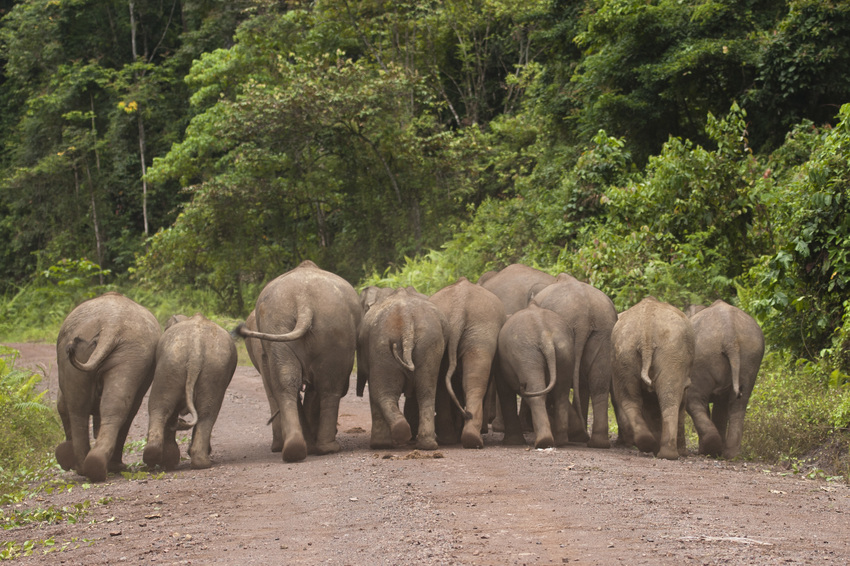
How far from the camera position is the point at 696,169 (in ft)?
41.3

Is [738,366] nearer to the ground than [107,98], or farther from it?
nearer to the ground

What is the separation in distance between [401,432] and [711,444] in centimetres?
261

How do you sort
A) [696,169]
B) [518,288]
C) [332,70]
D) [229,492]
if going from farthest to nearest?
1. [332,70]
2. [696,169]
3. [518,288]
4. [229,492]

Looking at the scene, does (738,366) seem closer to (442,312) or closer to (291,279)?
(442,312)

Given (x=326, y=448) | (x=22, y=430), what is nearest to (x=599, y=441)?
(x=326, y=448)

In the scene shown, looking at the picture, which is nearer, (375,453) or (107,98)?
(375,453)

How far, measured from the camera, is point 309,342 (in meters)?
→ 8.09

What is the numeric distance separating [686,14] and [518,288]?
30.1 ft

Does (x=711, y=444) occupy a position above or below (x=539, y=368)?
below

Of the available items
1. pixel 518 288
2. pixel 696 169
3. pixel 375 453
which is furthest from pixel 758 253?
pixel 375 453

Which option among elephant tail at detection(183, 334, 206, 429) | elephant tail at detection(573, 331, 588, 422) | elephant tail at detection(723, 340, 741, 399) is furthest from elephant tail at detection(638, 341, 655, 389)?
elephant tail at detection(183, 334, 206, 429)

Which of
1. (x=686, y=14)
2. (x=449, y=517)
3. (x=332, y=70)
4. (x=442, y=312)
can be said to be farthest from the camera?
(x=332, y=70)

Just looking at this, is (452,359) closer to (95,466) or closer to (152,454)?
(152,454)

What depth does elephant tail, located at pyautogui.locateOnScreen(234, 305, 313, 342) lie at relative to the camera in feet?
25.4
